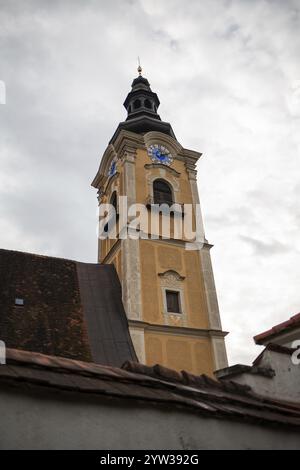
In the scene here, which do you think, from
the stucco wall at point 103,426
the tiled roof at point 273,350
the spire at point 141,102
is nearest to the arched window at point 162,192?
the spire at point 141,102

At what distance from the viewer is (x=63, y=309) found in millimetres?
13266

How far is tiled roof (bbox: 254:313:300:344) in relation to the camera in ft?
20.9

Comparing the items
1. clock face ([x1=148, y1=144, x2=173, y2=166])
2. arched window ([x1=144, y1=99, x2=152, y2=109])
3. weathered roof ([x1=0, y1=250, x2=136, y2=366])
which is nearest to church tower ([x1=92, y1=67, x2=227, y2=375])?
clock face ([x1=148, y1=144, x2=173, y2=166])

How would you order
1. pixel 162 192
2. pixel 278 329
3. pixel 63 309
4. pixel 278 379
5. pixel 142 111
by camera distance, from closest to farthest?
pixel 278 379, pixel 278 329, pixel 63 309, pixel 162 192, pixel 142 111

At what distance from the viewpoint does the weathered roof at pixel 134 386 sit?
9.75ft

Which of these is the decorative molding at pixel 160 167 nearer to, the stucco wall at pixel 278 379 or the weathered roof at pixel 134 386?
the stucco wall at pixel 278 379

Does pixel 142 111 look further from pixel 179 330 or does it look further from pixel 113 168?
pixel 179 330

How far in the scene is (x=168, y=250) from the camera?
55.7 ft

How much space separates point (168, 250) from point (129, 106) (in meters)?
11.5

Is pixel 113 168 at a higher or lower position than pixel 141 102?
lower

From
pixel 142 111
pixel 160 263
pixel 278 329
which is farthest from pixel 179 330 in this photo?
pixel 142 111

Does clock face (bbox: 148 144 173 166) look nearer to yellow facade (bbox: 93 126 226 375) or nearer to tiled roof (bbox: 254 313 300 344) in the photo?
yellow facade (bbox: 93 126 226 375)

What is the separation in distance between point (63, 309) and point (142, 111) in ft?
44.8

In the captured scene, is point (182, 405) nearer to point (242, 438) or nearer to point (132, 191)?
point (242, 438)
